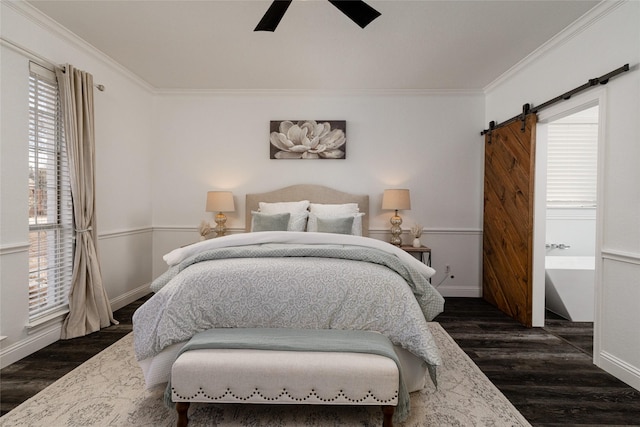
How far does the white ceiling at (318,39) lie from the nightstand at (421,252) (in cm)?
197

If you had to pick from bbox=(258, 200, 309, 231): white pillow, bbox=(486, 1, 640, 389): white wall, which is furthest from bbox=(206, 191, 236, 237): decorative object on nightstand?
bbox=(486, 1, 640, 389): white wall

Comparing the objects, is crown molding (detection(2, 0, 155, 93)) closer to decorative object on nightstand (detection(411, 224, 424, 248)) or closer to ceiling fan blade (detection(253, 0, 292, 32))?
ceiling fan blade (detection(253, 0, 292, 32))

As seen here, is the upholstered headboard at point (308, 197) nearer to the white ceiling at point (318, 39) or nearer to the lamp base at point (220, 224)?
the lamp base at point (220, 224)

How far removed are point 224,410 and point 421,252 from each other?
2.90 m

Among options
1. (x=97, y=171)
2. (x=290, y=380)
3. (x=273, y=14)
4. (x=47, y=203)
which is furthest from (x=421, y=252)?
(x=47, y=203)

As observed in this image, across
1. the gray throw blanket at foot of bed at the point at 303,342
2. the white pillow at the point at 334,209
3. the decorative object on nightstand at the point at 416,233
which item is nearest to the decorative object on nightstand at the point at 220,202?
the white pillow at the point at 334,209

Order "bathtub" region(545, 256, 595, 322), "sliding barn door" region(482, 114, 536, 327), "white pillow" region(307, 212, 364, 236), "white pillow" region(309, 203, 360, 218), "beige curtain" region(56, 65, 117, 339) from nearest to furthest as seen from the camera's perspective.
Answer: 1. "beige curtain" region(56, 65, 117, 339)
2. "sliding barn door" region(482, 114, 536, 327)
3. "bathtub" region(545, 256, 595, 322)
4. "white pillow" region(307, 212, 364, 236)
5. "white pillow" region(309, 203, 360, 218)

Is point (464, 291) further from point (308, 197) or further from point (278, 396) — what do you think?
point (278, 396)

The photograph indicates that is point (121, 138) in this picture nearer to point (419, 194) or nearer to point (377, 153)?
point (377, 153)

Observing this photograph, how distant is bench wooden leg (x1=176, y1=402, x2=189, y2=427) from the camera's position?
167 centimetres

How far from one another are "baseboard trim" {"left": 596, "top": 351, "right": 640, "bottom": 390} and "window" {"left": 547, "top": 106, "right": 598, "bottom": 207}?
2451 millimetres

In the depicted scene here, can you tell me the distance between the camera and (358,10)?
78.8 inches

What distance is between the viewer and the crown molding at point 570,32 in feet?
7.84

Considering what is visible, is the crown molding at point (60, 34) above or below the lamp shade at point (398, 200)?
above
